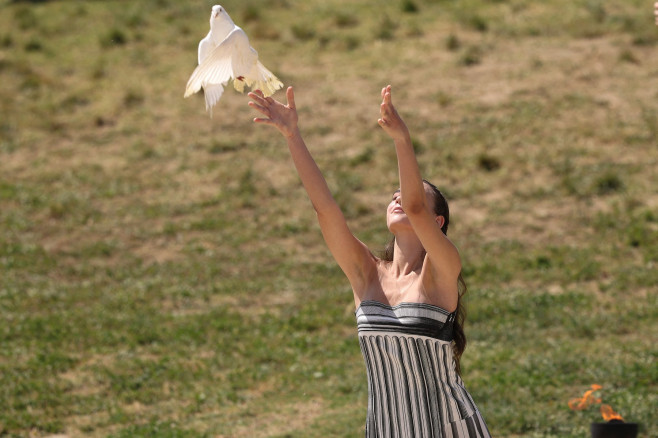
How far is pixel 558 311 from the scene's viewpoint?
353 inches

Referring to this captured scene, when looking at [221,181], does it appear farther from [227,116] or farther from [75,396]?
[75,396]

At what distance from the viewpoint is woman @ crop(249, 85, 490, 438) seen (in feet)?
10.8

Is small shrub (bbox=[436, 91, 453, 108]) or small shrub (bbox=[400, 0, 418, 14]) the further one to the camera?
small shrub (bbox=[400, 0, 418, 14])

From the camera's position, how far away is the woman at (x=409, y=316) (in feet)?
10.8

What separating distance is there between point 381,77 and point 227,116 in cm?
252

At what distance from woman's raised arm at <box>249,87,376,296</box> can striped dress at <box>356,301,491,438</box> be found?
240mm

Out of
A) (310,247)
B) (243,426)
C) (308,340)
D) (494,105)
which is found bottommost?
(243,426)

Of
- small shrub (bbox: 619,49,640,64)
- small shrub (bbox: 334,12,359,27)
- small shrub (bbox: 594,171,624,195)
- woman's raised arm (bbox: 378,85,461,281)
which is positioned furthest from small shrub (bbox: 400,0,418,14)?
woman's raised arm (bbox: 378,85,461,281)

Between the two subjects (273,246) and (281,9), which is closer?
(273,246)

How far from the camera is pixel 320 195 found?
11.7ft

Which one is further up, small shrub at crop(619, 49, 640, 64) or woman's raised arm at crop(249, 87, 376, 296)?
small shrub at crop(619, 49, 640, 64)

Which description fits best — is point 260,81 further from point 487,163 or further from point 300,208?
point 487,163

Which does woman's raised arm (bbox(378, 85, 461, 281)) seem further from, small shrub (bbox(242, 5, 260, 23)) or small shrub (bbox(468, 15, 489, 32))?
small shrub (bbox(242, 5, 260, 23))

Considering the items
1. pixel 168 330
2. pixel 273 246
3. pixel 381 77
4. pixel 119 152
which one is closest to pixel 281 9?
pixel 381 77
